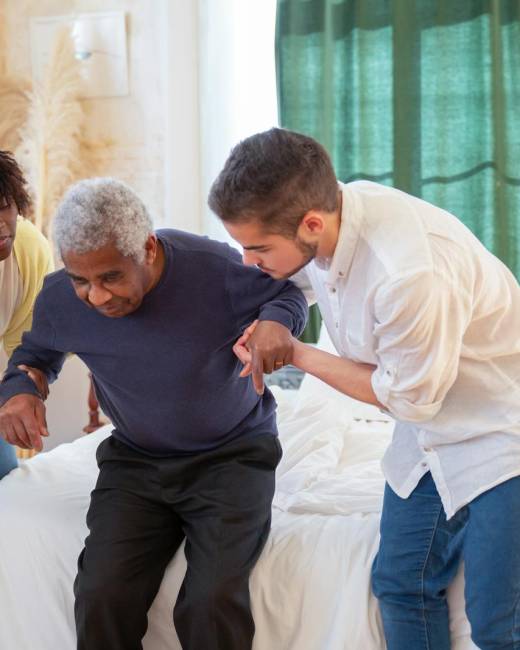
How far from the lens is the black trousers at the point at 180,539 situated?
1.42m

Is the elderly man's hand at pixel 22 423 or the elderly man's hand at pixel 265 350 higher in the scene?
the elderly man's hand at pixel 265 350

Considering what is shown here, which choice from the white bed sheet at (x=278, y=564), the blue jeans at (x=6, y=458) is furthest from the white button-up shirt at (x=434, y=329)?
the blue jeans at (x=6, y=458)

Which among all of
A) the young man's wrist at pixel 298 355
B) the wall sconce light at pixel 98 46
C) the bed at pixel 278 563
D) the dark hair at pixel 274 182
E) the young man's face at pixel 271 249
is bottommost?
the bed at pixel 278 563

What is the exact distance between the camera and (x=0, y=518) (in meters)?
1.70

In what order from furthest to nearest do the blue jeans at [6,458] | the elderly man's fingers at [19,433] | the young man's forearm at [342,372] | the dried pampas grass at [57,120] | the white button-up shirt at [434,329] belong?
the dried pampas grass at [57,120], the blue jeans at [6,458], the elderly man's fingers at [19,433], the young man's forearm at [342,372], the white button-up shirt at [434,329]

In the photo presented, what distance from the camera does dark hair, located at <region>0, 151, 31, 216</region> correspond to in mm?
1688

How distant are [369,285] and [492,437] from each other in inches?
13.1

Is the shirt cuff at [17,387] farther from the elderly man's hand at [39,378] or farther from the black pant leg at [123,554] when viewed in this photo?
the black pant leg at [123,554]

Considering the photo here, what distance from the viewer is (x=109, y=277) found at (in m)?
1.47

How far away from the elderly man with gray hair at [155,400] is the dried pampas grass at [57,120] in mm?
1951

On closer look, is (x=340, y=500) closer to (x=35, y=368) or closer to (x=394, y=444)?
(x=394, y=444)

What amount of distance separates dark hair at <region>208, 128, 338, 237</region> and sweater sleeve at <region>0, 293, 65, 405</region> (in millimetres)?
578

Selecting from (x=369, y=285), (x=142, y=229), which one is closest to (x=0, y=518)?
(x=142, y=229)

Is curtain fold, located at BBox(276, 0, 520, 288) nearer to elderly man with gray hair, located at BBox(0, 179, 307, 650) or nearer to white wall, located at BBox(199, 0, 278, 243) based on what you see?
white wall, located at BBox(199, 0, 278, 243)
